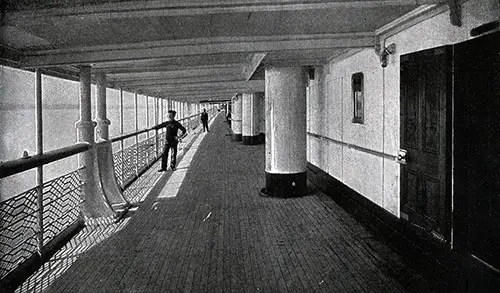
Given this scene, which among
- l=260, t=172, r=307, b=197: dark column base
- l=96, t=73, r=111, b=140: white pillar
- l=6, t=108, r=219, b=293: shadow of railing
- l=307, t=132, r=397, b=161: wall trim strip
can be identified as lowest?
l=6, t=108, r=219, b=293: shadow of railing

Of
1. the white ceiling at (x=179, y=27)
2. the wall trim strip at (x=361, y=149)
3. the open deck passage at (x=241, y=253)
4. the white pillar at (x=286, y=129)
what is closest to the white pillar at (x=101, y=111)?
the white ceiling at (x=179, y=27)

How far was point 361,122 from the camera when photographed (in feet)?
16.5

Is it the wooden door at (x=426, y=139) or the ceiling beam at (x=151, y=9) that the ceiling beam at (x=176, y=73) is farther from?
the wooden door at (x=426, y=139)

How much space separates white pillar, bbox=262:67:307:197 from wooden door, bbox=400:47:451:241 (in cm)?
305

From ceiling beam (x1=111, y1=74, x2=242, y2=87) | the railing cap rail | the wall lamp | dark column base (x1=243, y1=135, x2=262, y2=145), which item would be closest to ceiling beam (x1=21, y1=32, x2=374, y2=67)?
the wall lamp

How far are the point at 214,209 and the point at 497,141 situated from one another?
385cm

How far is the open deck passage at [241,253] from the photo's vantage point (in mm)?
3143

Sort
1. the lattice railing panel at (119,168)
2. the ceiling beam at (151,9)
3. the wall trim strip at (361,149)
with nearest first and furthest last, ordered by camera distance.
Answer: the ceiling beam at (151,9)
the wall trim strip at (361,149)
the lattice railing panel at (119,168)

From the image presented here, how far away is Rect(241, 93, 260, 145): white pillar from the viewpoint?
1567 cm

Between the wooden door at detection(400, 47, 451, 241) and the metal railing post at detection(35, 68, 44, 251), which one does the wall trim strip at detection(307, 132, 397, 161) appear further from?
the metal railing post at detection(35, 68, 44, 251)

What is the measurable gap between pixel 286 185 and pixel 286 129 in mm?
831

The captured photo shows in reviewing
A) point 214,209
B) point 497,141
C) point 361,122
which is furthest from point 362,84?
point 497,141

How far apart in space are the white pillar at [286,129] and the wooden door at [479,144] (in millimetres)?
3804

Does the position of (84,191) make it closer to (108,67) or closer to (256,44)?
(108,67)
